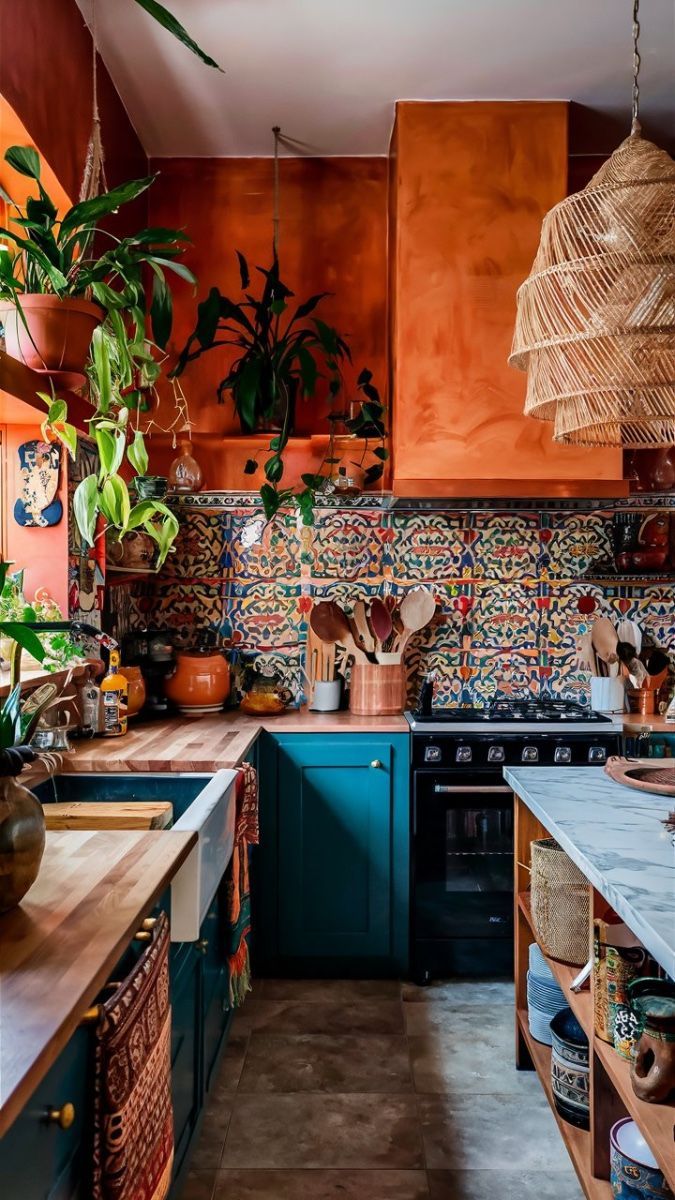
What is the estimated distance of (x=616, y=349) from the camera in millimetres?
1844

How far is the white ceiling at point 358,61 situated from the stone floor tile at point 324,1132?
10.7 feet

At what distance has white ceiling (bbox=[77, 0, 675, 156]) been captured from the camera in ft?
9.51

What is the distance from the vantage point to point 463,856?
339 centimetres

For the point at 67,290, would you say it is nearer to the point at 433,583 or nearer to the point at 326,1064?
the point at 433,583

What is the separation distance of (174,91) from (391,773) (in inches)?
103

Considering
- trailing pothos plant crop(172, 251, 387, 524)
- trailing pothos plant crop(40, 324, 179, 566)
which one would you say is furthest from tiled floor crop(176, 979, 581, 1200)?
trailing pothos plant crop(172, 251, 387, 524)

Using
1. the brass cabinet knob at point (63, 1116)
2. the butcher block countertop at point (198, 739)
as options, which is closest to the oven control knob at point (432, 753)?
the butcher block countertop at point (198, 739)

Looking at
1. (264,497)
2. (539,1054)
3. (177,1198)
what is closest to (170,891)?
(177,1198)

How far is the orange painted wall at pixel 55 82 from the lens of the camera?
7.55ft

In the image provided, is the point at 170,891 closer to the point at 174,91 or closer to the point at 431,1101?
the point at 431,1101

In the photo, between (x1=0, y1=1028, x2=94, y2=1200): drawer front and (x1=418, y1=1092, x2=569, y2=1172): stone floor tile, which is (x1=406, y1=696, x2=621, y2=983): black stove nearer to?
(x1=418, y1=1092, x2=569, y2=1172): stone floor tile

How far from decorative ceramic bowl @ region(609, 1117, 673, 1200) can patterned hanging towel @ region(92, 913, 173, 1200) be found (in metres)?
0.85

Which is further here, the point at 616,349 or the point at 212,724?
the point at 212,724

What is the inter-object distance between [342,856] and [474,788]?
1.80 feet
